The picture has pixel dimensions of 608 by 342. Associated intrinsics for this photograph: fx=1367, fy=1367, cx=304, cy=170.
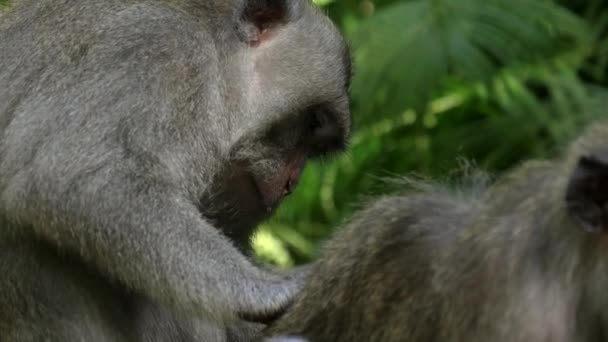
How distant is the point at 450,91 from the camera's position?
8.57m

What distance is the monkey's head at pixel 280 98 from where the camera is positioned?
543 centimetres

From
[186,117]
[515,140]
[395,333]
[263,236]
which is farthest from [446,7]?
[395,333]

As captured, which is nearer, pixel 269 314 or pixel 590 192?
pixel 590 192

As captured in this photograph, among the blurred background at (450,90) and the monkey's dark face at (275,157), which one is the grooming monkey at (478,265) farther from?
the blurred background at (450,90)

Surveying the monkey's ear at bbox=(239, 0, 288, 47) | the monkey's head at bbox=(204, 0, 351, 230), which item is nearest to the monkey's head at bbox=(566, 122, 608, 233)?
the monkey's head at bbox=(204, 0, 351, 230)

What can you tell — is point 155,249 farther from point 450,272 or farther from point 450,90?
point 450,90

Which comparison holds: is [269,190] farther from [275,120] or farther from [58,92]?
[58,92]

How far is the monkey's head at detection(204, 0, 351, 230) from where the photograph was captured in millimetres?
5434

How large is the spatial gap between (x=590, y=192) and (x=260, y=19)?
7.14 ft

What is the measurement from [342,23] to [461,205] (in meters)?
4.17

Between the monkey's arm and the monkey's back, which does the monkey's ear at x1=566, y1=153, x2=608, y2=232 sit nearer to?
the monkey's back

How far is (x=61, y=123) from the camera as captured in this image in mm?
5000

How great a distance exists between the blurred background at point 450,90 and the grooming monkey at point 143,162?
1831mm

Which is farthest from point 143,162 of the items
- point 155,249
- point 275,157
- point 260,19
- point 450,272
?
point 450,272
